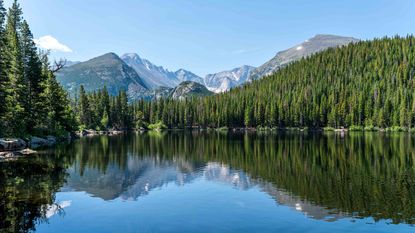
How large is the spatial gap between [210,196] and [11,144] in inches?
1829

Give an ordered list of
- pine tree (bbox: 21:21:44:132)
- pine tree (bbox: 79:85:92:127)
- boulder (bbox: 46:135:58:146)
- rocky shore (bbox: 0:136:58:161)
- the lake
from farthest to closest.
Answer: pine tree (bbox: 79:85:92:127)
boulder (bbox: 46:135:58:146)
pine tree (bbox: 21:21:44:132)
rocky shore (bbox: 0:136:58:161)
the lake

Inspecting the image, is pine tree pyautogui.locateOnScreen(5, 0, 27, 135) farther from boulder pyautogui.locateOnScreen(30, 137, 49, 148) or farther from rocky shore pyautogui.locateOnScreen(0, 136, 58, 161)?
boulder pyautogui.locateOnScreen(30, 137, 49, 148)

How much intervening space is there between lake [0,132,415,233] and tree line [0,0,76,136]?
1837 centimetres

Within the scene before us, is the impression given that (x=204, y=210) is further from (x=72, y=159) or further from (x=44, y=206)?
(x=72, y=159)

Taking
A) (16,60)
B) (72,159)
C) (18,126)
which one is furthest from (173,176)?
(16,60)

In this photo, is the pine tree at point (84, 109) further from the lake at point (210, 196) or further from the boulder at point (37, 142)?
the lake at point (210, 196)

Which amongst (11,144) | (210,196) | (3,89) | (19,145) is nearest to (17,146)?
(19,145)

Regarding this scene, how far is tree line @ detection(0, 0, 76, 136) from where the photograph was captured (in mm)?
65375

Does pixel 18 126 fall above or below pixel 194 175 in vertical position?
above

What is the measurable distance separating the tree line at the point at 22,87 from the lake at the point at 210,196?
723 inches

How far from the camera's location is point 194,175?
48.5 m

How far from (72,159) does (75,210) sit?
33545 millimetres

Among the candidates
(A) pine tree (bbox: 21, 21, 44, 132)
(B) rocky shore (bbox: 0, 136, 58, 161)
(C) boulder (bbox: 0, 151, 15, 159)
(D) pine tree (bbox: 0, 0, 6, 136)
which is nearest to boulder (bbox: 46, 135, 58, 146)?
(B) rocky shore (bbox: 0, 136, 58, 161)

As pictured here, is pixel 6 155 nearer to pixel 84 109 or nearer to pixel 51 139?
pixel 51 139
